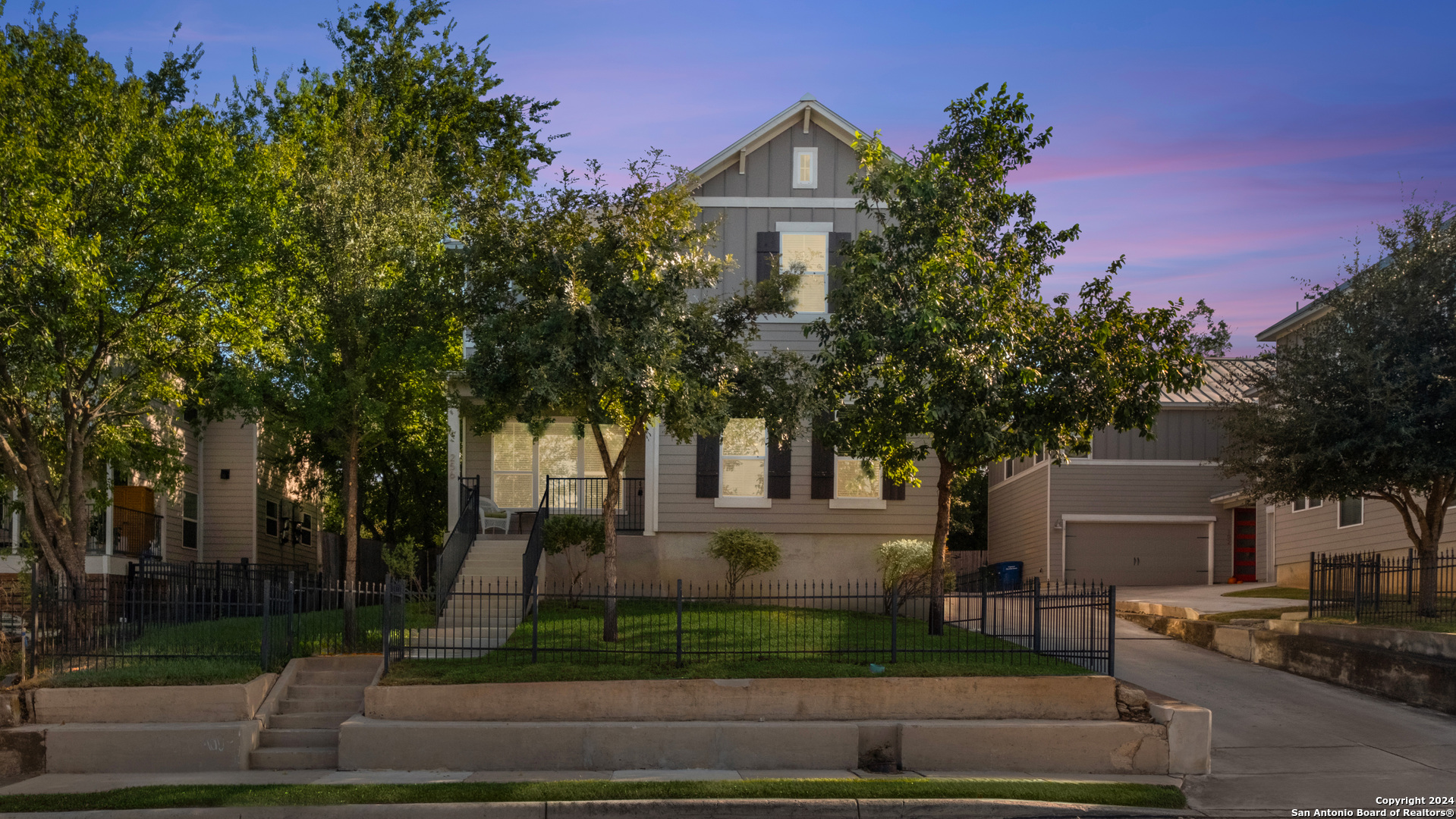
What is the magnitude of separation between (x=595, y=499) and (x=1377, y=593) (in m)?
13.7

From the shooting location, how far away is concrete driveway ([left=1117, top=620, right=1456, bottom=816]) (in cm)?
1123

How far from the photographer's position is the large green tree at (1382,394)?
1695 cm

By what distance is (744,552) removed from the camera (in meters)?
20.4

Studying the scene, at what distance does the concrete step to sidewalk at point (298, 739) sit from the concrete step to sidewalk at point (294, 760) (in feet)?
1.26

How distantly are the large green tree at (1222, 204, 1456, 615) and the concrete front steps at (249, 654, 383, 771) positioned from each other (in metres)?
14.1

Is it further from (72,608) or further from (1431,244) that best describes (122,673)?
(1431,244)

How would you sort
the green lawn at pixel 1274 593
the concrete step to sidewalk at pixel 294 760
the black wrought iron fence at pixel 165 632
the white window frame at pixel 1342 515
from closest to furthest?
the concrete step to sidewalk at pixel 294 760, the black wrought iron fence at pixel 165 632, the green lawn at pixel 1274 593, the white window frame at pixel 1342 515

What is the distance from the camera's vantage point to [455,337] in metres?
18.0

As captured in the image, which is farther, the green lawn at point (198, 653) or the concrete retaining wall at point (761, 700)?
the green lawn at point (198, 653)

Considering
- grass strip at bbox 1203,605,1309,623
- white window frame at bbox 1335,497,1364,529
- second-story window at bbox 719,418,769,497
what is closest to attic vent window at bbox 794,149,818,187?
second-story window at bbox 719,418,769,497

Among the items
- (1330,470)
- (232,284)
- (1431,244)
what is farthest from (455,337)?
(1431,244)

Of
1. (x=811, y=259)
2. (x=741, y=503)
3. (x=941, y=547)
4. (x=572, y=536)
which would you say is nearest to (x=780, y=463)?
A: (x=741, y=503)

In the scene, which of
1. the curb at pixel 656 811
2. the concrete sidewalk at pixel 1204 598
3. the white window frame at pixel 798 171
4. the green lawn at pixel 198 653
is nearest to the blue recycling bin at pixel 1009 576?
the concrete sidewalk at pixel 1204 598

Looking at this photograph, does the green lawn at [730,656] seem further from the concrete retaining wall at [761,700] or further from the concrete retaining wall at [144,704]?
the concrete retaining wall at [144,704]
